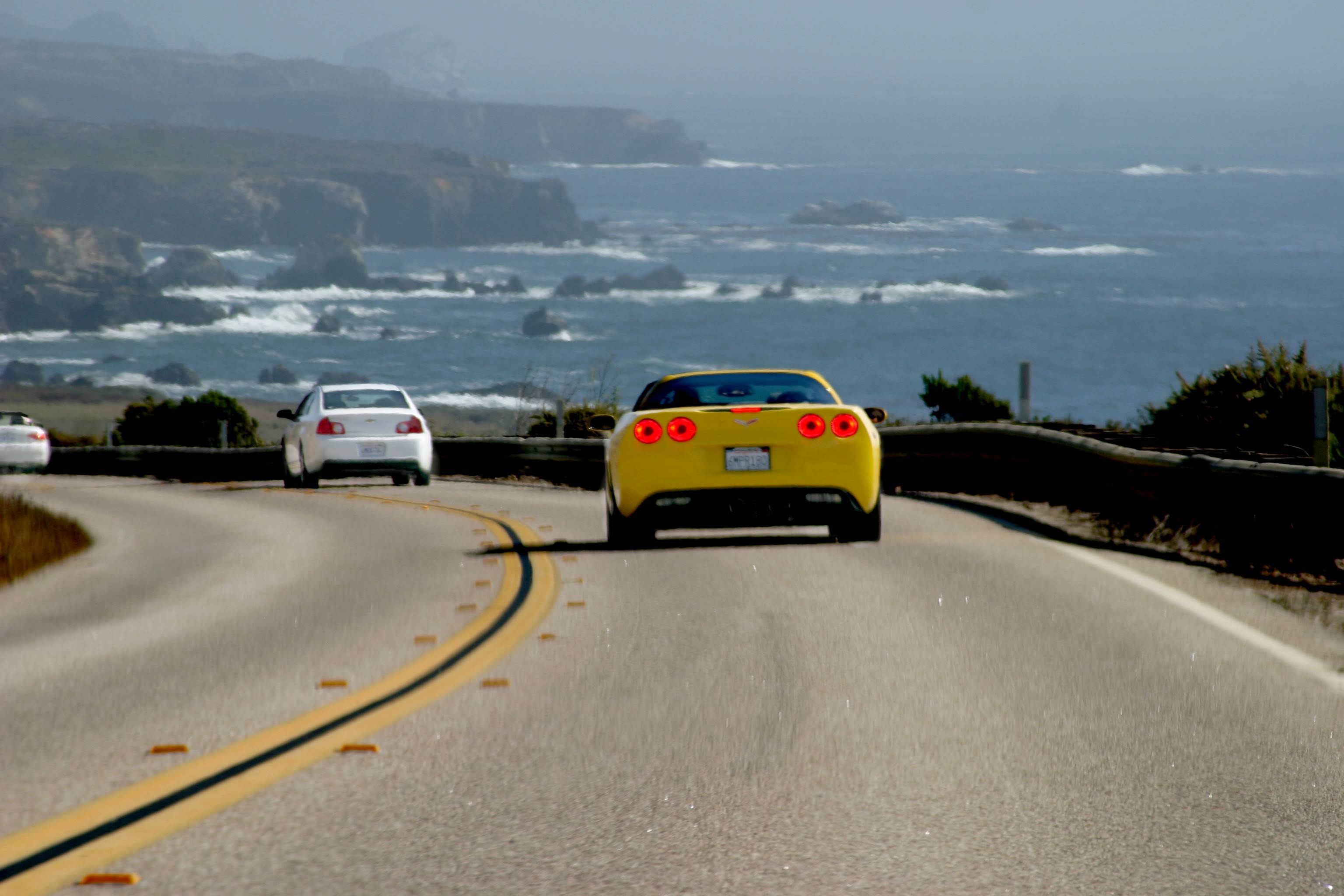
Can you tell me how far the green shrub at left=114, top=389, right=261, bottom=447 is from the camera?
74625 millimetres

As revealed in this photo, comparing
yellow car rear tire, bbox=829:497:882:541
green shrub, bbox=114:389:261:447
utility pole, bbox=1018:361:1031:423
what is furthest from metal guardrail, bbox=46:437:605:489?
green shrub, bbox=114:389:261:447

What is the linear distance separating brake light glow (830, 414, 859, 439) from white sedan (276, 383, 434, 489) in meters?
11.2

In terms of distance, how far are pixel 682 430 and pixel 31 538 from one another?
22.4 feet

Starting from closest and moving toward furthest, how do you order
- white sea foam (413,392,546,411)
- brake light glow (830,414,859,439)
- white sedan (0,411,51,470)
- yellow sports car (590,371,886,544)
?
yellow sports car (590,371,886,544)
brake light glow (830,414,859,439)
white sedan (0,411,51,470)
white sea foam (413,392,546,411)

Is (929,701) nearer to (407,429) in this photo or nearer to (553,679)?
(553,679)

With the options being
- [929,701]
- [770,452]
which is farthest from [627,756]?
[770,452]

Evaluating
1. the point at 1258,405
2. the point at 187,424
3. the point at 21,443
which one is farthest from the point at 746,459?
the point at 187,424

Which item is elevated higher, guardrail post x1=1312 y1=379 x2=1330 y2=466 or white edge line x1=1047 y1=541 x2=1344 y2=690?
guardrail post x1=1312 y1=379 x2=1330 y2=466

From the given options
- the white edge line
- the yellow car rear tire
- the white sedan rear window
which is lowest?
the white edge line

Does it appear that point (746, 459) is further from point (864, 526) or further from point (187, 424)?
point (187, 424)

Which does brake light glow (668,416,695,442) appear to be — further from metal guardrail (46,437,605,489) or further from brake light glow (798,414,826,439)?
metal guardrail (46,437,605,489)

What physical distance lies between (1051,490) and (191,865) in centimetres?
1204

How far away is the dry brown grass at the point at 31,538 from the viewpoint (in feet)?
43.9

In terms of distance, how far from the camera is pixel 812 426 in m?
11.5
